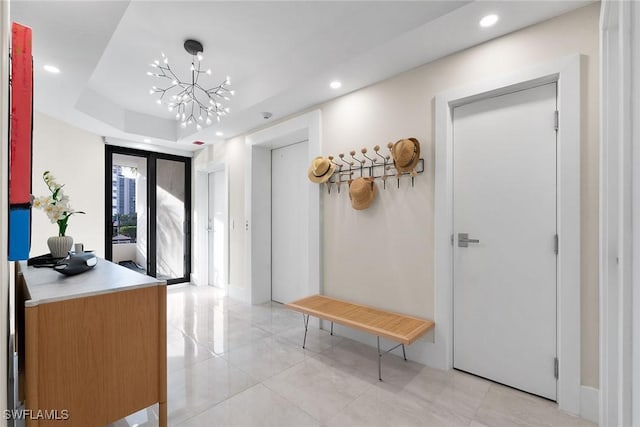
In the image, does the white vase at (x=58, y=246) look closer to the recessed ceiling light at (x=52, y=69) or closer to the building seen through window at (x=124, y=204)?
the recessed ceiling light at (x=52, y=69)

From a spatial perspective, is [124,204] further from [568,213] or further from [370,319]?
[568,213]

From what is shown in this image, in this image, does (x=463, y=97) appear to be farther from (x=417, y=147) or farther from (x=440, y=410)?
(x=440, y=410)

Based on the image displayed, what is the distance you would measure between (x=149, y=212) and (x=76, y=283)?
12.0ft

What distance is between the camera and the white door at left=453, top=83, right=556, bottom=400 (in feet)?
6.07

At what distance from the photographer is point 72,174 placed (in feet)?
12.6

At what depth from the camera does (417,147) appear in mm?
2281

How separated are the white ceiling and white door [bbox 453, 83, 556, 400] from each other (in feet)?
1.93

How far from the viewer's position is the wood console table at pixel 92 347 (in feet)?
4.08

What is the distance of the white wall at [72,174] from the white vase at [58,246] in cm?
194

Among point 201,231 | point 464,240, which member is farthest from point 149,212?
point 464,240

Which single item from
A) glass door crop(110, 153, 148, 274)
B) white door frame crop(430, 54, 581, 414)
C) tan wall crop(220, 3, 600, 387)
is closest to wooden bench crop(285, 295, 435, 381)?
tan wall crop(220, 3, 600, 387)

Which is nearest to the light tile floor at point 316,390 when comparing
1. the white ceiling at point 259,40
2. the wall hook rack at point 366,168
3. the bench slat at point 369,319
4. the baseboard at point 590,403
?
the baseboard at point 590,403

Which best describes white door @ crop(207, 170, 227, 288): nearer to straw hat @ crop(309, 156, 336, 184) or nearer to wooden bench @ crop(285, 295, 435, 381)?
straw hat @ crop(309, 156, 336, 184)

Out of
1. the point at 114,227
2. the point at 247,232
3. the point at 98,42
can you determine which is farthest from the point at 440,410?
the point at 114,227
